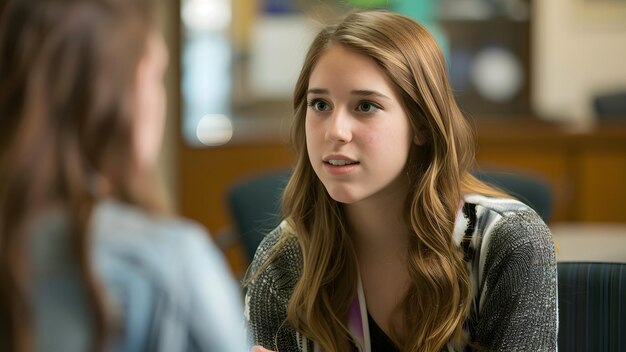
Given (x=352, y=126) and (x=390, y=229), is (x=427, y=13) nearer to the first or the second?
(x=390, y=229)

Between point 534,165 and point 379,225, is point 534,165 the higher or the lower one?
the lower one

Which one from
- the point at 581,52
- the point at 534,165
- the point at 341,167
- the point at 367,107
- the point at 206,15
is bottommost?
the point at 534,165

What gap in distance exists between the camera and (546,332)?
5.19 feet

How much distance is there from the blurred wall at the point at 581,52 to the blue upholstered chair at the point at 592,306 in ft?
13.4

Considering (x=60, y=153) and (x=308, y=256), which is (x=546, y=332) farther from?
(x=60, y=153)

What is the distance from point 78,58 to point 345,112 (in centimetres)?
75

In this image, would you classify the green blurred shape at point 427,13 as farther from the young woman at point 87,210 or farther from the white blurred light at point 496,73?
the young woman at point 87,210

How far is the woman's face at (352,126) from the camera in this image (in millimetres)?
1622

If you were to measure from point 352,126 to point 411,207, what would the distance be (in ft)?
0.65

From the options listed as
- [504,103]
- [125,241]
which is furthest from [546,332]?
[504,103]

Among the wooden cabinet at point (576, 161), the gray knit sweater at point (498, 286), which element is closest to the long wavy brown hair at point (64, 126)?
the gray knit sweater at point (498, 286)

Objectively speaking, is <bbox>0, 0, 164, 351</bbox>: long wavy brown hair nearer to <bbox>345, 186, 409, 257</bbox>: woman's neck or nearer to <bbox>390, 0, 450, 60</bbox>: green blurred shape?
<bbox>345, 186, 409, 257</bbox>: woman's neck

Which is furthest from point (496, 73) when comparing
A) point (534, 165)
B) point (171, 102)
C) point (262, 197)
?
point (262, 197)

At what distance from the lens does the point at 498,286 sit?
1601 millimetres
